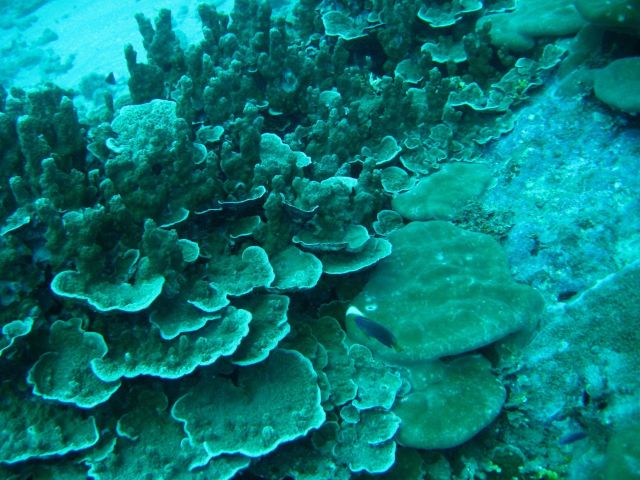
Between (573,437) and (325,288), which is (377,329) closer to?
(325,288)

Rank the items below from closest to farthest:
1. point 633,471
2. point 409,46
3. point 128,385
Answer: point 633,471 → point 128,385 → point 409,46

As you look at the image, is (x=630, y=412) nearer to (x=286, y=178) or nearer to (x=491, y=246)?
(x=491, y=246)

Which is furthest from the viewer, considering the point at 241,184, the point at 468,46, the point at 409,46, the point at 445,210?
the point at 409,46

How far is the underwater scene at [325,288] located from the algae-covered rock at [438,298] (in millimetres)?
18

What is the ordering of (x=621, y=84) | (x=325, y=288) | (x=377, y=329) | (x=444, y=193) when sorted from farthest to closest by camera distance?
(x=444, y=193) → (x=621, y=84) → (x=325, y=288) → (x=377, y=329)

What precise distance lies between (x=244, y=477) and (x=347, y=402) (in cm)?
84

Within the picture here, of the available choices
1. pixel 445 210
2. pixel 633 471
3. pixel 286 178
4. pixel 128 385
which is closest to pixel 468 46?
pixel 445 210

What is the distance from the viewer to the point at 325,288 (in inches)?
137

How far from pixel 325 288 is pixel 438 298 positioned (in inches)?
35.4

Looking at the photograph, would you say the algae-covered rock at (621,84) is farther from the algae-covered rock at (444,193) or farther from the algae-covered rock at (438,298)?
the algae-covered rock at (438,298)

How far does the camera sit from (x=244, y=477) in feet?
9.30

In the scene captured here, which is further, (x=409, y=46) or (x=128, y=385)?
(x=409, y=46)

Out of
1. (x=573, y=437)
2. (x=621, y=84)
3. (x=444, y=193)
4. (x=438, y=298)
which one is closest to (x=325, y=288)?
(x=438, y=298)

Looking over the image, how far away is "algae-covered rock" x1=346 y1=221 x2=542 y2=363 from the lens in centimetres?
298
